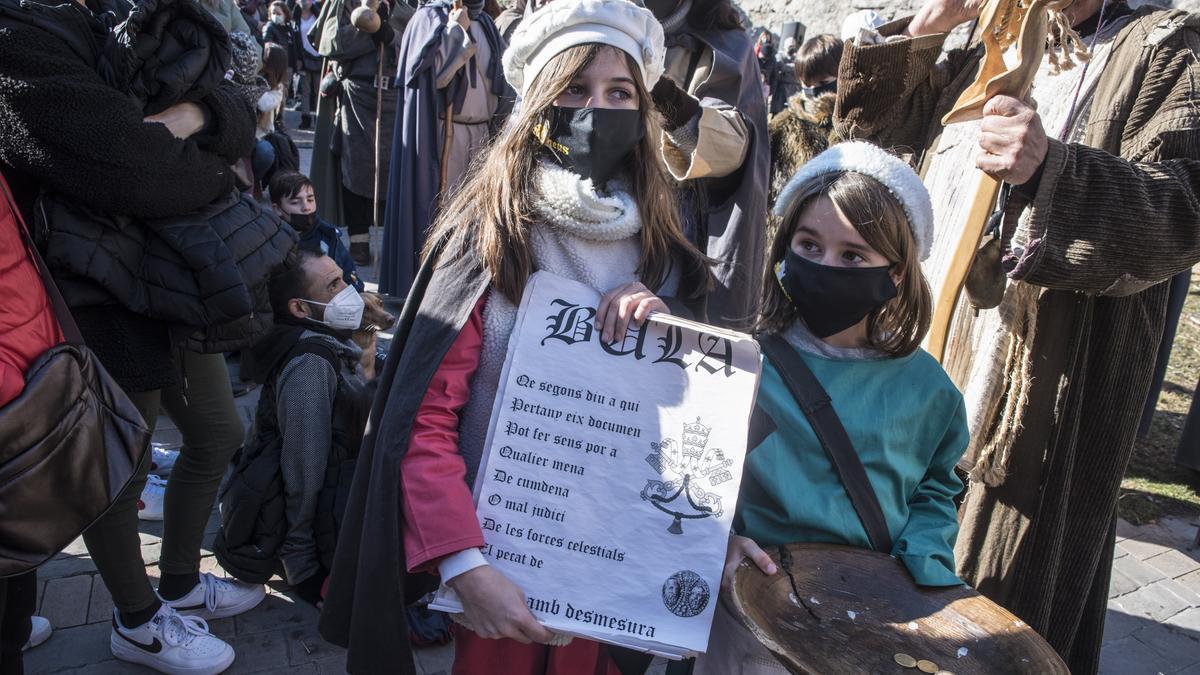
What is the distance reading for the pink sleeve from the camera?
4.10 ft

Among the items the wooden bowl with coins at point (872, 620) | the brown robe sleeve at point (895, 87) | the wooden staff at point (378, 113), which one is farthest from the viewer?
the wooden staff at point (378, 113)

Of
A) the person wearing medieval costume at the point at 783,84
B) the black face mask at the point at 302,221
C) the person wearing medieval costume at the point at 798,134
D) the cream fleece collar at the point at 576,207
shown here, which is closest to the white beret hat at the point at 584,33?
the cream fleece collar at the point at 576,207

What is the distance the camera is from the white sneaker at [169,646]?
7.79 feet

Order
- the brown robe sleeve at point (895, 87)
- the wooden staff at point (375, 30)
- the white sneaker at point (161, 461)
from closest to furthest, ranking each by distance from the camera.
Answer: the brown robe sleeve at point (895, 87)
the white sneaker at point (161, 461)
the wooden staff at point (375, 30)

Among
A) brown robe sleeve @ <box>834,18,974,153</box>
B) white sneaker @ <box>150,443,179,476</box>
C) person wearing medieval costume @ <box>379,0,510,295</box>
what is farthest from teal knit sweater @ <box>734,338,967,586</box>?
person wearing medieval costume @ <box>379,0,510,295</box>

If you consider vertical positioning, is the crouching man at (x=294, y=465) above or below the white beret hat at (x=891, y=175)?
below

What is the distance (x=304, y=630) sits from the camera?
2.71 m

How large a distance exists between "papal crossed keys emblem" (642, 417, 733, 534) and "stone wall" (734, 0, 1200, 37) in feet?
35.3

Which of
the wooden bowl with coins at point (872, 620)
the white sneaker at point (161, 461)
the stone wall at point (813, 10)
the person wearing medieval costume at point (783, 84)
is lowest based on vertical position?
the white sneaker at point (161, 461)

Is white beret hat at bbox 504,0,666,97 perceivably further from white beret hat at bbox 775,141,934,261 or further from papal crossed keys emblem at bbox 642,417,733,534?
papal crossed keys emblem at bbox 642,417,733,534

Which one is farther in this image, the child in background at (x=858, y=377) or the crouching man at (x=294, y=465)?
the crouching man at (x=294, y=465)

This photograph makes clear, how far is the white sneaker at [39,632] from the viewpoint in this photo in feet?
8.07

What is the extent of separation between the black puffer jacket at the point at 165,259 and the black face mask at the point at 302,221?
2.09 m

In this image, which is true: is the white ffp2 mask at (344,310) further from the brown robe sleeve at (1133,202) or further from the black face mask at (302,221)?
the brown robe sleeve at (1133,202)
